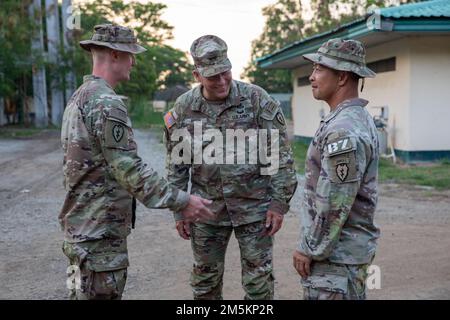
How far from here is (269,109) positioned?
3.28 m

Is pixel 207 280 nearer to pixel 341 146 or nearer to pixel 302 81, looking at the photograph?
pixel 341 146

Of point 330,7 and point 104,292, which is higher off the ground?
point 330,7

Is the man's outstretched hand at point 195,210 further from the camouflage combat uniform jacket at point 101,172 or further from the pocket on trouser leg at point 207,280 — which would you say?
the pocket on trouser leg at point 207,280

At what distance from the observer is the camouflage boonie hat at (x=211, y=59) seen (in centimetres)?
308

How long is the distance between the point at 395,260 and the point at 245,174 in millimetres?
2298

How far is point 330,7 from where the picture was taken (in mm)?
24969

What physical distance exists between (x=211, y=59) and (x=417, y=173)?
7.92 metres

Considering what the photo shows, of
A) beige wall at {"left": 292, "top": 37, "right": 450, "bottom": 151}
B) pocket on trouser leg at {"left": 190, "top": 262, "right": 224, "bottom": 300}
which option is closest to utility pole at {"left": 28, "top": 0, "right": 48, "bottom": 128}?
beige wall at {"left": 292, "top": 37, "right": 450, "bottom": 151}

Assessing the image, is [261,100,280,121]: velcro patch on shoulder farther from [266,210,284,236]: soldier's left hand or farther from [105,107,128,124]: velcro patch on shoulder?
[105,107,128,124]: velcro patch on shoulder

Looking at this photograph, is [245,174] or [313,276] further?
[245,174]

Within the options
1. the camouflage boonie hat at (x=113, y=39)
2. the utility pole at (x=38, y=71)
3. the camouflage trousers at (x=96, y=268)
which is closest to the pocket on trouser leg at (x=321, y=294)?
the camouflage trousers at (x=96, y=268)

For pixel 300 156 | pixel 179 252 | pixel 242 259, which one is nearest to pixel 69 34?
pixel 300 156

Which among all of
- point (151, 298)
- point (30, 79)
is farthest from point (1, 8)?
point (151, 298)
